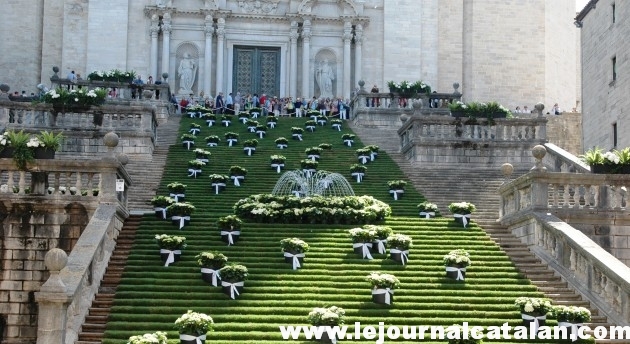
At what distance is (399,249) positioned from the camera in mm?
20656

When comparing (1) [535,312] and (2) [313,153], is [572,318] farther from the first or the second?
(2) [313,153]

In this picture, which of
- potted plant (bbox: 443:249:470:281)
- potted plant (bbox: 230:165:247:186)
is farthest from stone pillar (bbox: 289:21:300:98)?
potted plant (bbox: 443:249:470:281)

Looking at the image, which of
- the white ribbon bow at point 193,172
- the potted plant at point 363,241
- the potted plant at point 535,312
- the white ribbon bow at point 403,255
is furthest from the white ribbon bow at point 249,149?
the potted plant at point 535,312

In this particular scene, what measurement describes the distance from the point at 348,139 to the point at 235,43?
17089mm

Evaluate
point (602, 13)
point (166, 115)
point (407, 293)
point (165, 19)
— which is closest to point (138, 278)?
point (407, 293)

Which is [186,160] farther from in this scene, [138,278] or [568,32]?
[568,32]

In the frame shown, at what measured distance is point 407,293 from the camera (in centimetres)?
1900

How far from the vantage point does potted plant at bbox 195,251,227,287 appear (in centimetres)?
1898

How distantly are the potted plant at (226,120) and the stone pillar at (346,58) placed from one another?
1033 cm

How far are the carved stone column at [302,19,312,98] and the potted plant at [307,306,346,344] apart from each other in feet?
109

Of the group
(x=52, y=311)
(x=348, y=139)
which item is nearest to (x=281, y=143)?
(x=348, y=139)

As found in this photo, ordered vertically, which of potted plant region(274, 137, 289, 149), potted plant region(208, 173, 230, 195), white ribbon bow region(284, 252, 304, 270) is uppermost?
potted plant region(274, 137, 289, 149)

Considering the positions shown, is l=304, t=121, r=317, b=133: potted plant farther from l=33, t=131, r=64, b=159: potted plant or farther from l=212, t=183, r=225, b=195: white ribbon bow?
l=33, t=131, r=64, b=159: potted plant

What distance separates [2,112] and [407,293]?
724 inches
